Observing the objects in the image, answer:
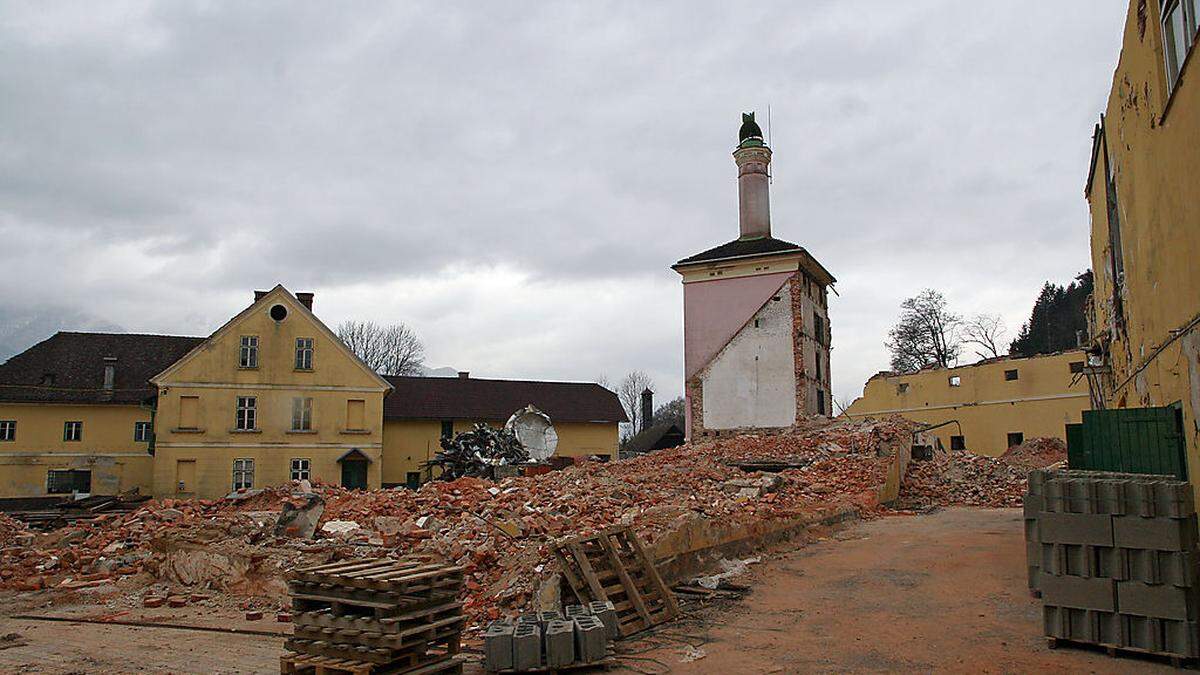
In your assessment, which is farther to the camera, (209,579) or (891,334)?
(891,334)

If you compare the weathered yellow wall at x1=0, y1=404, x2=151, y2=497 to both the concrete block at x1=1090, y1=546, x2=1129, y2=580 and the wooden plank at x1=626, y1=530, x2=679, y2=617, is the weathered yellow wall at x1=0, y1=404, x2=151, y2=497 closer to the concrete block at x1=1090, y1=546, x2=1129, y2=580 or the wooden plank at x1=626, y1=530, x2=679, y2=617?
the wooden plank at x1=626, y1=530, x2=679, y2=617

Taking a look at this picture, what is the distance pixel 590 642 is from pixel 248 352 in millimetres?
29874

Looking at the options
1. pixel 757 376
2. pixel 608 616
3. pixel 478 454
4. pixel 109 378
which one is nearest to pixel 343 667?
pixel 608 616

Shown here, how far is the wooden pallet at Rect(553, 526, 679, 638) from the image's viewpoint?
9.71 metres

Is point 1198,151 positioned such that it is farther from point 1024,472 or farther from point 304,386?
point 304,386

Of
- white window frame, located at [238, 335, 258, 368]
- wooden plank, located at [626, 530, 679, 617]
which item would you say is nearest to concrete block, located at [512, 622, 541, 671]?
Result: wooden plank, located at [626, 530, 679, 617]

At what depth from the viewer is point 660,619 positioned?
9.84m

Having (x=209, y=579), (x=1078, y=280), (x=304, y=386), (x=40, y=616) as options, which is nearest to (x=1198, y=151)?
(x=209, y=579)

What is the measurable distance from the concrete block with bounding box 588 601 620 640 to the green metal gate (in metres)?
6.36

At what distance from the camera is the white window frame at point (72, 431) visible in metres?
35.0

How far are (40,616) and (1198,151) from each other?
14.9 meters

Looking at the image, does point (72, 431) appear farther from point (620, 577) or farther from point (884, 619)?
point (884, 619)

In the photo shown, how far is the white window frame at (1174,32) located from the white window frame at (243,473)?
32.3 meters

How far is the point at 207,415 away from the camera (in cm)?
3350
